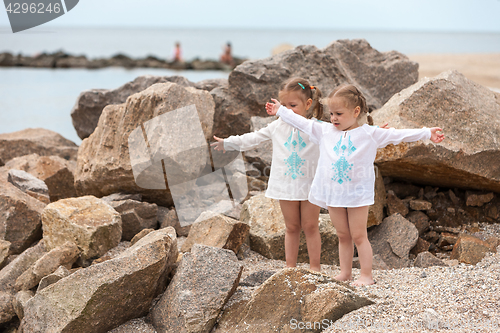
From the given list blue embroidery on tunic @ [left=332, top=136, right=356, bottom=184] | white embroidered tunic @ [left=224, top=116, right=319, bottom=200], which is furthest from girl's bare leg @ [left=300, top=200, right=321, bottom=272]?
Answer: blue embroidery on tunic @ [left=332, top=136, right=356, bottom=184]

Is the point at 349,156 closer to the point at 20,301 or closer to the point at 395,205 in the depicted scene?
the point at 395,205

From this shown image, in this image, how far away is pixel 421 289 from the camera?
2.49 meters

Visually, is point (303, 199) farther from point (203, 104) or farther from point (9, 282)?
point (9, 282)

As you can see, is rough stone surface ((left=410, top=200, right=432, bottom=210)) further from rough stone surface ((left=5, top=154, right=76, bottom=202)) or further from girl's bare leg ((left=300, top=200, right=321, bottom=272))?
rough stone surface ((left=5, top=154, right=76, bottom=202))

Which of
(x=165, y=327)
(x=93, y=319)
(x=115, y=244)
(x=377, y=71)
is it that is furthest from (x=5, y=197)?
(x=377, y=71)

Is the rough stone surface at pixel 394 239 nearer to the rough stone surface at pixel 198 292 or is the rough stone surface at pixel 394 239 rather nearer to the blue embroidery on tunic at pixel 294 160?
the blue embroidery on tunic at pixel 294 160

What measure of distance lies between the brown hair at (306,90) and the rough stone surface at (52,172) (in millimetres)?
3022

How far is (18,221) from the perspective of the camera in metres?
3.68

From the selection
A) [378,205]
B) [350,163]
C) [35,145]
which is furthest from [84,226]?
[35,145]

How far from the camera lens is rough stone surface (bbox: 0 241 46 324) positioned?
9.67 ft

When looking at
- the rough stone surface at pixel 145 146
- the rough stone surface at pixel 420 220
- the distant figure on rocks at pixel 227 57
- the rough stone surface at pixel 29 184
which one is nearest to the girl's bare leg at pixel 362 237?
the rough stone surface at pixel 420 220

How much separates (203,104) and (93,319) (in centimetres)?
233

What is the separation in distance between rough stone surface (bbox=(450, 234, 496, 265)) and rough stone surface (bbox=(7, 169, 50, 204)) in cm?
361

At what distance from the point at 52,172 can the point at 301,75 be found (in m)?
2.90
